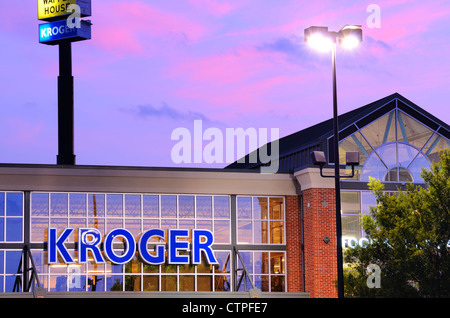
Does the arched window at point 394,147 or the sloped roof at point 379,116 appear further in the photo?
the arched window at point 394,147

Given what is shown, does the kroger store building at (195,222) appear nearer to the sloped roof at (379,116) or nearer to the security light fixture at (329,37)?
the sloped roof at (379,116)

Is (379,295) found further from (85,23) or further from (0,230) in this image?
(85,23)

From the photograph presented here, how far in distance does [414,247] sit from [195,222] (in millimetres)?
10821

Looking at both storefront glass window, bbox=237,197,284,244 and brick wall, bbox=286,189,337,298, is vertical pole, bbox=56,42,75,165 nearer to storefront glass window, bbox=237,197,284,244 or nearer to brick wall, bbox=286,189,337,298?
storefront glass window, bbox=237,197,284,244

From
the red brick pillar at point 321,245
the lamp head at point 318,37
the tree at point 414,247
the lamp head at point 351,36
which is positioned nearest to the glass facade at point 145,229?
the red brick pillar at point 321,245

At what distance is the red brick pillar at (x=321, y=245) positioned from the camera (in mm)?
37281

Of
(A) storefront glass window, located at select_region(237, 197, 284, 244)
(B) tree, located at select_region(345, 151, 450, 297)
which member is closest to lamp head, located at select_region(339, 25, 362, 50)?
(B) tree, located at select_region(345, 151, 450, 297)

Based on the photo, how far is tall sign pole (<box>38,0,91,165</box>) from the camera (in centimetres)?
6009

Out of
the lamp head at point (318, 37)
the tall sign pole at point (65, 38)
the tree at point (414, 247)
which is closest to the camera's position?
the lamp head at point (318, 37)

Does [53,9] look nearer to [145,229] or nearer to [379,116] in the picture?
[145,229]

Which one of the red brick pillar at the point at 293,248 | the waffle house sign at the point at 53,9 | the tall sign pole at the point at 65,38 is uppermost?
the waffle house sign at the point at 53,9

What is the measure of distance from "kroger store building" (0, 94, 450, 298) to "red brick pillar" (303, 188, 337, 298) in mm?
46

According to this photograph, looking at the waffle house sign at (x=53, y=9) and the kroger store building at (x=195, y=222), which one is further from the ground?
the waffle house sign at (x=53, y=9)

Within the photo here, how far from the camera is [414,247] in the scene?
104 feet
